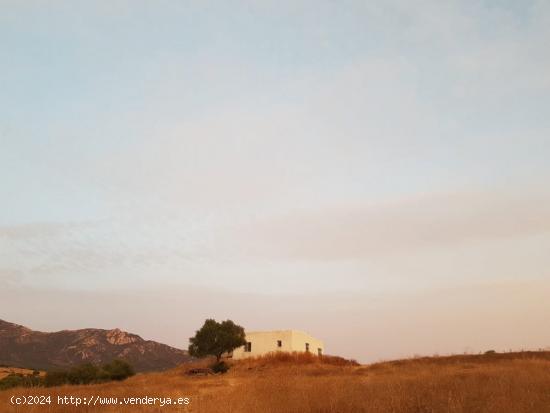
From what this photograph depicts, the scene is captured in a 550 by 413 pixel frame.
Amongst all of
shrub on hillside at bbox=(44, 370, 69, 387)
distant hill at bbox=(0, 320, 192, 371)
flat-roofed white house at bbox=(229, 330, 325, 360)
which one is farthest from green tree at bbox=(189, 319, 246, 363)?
distant hill at bbox=(0, 320, 192, 371)

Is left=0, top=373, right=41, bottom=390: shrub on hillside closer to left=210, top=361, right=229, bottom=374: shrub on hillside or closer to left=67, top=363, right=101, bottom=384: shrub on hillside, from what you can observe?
left=67, top=363, right=101, bottom=384: shrub on hillside

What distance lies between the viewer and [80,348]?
82.9m

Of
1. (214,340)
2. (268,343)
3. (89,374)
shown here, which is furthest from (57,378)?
(268,343)

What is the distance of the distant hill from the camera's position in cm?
7519

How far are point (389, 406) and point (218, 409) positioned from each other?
4.49 m

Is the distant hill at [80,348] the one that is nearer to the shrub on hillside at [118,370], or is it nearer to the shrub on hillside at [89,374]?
the shrub on hillside at [118,370]

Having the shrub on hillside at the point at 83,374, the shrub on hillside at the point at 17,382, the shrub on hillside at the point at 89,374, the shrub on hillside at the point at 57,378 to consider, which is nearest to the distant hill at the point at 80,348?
the shrub on hillside at the point at 89,374

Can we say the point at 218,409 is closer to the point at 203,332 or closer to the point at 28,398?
the point at 28,398

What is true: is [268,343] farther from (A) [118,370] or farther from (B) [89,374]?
(B) [89,374]

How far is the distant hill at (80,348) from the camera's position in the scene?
2960 inches

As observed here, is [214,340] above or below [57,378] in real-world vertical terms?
above

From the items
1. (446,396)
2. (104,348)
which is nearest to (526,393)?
(446,396)

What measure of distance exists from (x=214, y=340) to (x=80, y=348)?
49.9m

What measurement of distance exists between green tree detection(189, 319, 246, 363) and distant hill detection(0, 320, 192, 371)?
32.2m
